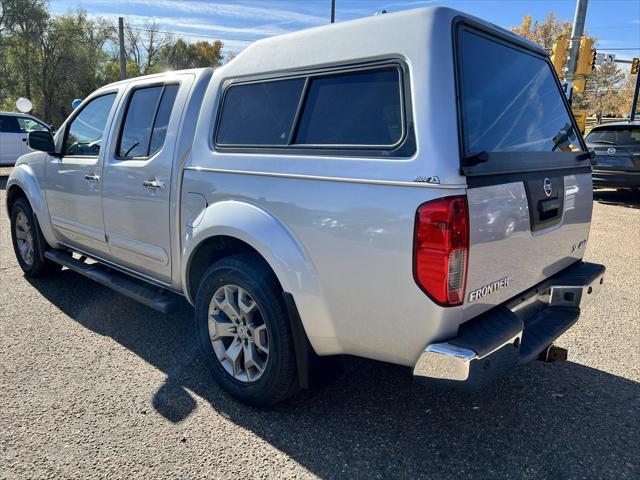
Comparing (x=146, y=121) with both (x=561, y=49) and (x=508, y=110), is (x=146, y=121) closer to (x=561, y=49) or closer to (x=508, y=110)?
(x=508, y=110)

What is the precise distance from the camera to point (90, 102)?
441 cm

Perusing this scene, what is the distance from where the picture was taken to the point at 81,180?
4.07m

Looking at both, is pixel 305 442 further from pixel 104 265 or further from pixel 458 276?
pixel 104 265

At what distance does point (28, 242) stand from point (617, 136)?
35.7 feet

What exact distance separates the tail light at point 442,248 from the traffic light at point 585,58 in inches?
458

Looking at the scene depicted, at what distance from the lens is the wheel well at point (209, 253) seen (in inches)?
117

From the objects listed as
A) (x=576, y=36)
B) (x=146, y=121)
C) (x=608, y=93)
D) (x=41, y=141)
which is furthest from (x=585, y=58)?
(x=608, y=93)

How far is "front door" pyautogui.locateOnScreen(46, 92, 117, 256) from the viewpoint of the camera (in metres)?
3.98

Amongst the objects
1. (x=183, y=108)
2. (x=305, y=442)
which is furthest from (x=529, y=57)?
(x=305, y=442)

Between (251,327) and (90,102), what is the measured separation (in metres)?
2.87

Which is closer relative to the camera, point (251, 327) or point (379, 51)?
point (379, 51)

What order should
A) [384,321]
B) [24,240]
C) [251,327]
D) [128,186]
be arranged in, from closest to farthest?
1. [384,321]
2. [251,327]
3. [128,186]
4. [24,240]

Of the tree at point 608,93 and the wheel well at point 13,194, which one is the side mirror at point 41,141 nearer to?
the wheel well at point 13,194

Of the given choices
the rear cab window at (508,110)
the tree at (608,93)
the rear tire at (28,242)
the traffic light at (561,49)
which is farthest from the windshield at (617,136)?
the tree at (608,93)
